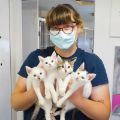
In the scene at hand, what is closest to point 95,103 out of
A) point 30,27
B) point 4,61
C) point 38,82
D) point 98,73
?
point 98,73

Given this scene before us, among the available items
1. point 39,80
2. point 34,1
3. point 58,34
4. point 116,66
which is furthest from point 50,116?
point 34,1

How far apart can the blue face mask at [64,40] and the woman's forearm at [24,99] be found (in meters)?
0.22

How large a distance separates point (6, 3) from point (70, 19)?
0.60 m

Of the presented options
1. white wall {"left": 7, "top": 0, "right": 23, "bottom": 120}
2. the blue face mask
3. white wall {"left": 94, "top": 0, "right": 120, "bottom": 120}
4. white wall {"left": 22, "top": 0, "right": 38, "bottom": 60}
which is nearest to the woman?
the blue face mask

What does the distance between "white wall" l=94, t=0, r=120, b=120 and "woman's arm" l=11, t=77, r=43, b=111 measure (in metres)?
0.52

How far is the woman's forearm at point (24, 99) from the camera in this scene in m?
0.75

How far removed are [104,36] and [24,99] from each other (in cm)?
61

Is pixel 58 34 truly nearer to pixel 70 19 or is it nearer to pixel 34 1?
pixel 70 19

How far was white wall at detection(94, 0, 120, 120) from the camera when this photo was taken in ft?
3.73

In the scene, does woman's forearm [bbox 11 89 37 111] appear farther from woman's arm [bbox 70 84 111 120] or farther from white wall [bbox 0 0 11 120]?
white wall [bbox 0 0 11 120]

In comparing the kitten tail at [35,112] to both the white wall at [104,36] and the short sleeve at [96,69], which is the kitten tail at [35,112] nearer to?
the short sleeve at [96,69]

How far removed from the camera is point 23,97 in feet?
2.52

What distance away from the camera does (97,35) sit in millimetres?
1162

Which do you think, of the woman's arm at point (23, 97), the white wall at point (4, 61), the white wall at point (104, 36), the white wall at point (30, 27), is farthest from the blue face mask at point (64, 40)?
the white wall at point (30, 27)
